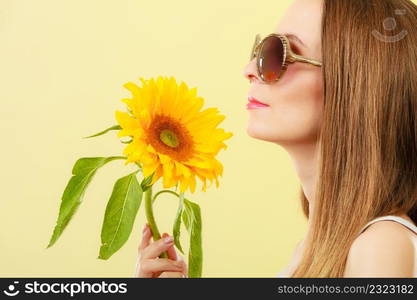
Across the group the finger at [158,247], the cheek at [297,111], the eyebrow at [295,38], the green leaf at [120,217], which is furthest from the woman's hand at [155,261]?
the eyebrow at [295,38]

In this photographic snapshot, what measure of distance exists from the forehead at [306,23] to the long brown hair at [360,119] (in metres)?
0.03

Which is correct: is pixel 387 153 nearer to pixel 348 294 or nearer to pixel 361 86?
pixel 361 86

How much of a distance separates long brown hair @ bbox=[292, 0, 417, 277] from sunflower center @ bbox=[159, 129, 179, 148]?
26cm

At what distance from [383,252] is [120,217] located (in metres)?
0.34

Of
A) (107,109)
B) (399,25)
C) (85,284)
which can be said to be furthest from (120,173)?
(399,25)

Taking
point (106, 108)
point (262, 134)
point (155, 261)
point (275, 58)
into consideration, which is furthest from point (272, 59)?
point (106, 108)

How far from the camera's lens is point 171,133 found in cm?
104

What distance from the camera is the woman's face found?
3.95 feet

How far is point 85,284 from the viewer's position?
121 cm

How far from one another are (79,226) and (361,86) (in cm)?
154

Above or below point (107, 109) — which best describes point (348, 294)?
below

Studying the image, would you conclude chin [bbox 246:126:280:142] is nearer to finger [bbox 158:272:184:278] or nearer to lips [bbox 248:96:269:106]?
lips [bbox 248:96:269:106]

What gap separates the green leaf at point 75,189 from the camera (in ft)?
3.26

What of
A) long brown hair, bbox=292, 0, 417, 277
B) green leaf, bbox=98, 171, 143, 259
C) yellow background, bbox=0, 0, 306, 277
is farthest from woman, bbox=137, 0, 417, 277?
yellow background, bbox=0, 0, 306, 277
